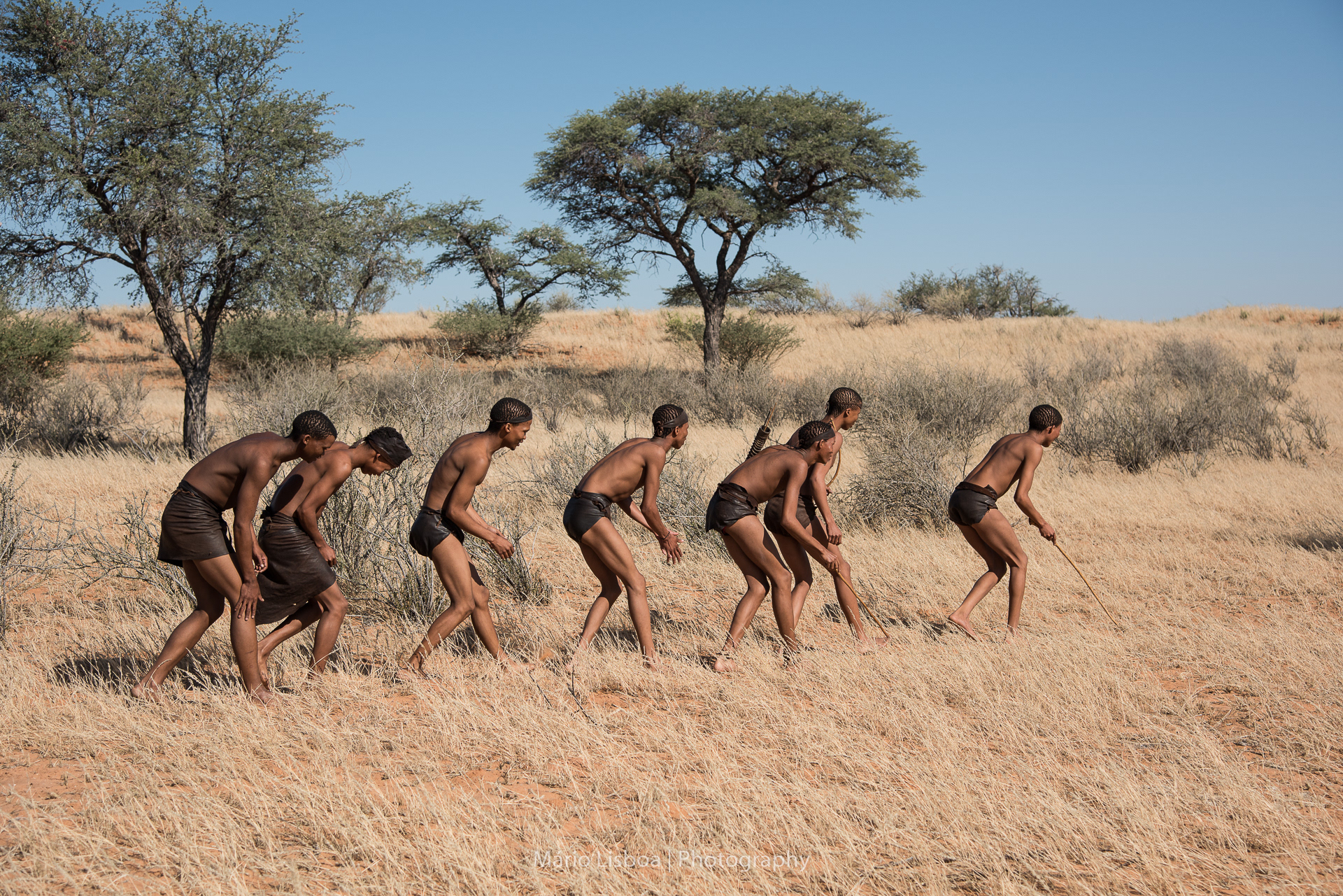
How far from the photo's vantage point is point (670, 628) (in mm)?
6168

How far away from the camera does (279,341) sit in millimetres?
23250

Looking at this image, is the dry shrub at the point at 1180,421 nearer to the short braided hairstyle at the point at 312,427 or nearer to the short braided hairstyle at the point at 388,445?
the short braided hairstyle at the point at 388,445

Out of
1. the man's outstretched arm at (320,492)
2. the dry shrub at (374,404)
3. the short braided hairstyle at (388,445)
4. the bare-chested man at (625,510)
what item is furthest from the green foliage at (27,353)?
the bare-chested man at (625,510)

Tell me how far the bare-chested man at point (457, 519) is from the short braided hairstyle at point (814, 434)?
169 centimetres

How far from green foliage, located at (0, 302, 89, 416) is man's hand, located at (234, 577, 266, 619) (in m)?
15.0

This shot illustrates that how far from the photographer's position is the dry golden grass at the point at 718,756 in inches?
120

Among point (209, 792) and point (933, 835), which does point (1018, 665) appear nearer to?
point (933, 835)

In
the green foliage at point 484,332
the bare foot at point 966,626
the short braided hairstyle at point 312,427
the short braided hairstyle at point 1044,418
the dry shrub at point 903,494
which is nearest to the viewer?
the short braided hairstyle at point 312,427

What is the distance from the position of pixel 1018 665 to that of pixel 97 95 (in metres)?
14.0

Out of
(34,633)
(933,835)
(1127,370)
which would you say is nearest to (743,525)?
(933,835)

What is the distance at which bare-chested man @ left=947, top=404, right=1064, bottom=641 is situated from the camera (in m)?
5.78

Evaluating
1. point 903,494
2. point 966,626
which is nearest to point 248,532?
point 966,626

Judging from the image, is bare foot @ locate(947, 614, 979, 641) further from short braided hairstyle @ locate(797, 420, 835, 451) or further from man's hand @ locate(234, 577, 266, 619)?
man's hand @ locate(234, 577, 266, 619)

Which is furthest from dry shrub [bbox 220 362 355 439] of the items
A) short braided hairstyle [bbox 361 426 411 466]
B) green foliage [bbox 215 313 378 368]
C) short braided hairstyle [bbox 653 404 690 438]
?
green foliage [bbox 215 313 378 368]
